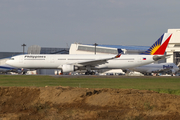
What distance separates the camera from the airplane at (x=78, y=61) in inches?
1908

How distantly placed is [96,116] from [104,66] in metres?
39.9

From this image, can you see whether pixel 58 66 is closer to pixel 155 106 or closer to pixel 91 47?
pixel 155 106

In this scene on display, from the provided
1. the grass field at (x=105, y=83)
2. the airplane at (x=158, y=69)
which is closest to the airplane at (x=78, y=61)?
the airplane at (x=158, y=69)

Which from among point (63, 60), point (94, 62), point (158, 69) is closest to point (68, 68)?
point (63, 60)

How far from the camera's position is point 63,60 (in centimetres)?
4928

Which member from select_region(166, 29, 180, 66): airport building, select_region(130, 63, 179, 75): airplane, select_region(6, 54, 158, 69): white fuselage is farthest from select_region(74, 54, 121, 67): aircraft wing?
select_region(166, 29, 180, 66): airport building

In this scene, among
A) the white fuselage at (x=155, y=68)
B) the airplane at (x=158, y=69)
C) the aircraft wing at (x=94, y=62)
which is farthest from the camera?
the airplane at (x=158, y=69)

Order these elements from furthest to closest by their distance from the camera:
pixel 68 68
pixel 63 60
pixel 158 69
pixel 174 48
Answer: pixel 174 48, pixel 158 69, pixel 63 60, pixel 68 68

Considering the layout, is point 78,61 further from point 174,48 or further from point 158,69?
point 174,48

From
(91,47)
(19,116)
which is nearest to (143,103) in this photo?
(19,116)

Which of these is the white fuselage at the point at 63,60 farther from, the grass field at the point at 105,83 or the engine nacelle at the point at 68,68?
the grass field at the point at 105,83

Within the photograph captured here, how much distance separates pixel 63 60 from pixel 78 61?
256cm

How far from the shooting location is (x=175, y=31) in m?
83.8

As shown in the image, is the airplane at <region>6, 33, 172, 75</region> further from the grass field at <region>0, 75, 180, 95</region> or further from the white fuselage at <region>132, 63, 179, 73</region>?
the grass field at <region>0, 75, 180, 95</region>
